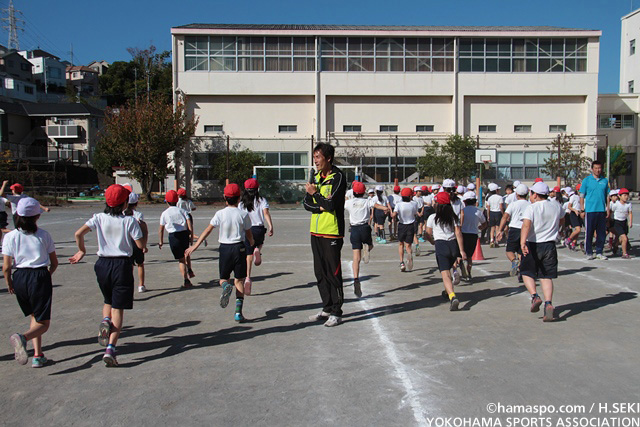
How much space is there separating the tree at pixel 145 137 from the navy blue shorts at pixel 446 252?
109ft

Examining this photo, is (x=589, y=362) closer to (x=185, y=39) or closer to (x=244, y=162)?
(x=244, y=162)

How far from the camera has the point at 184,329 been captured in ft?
22.8

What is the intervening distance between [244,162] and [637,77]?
4115 cm

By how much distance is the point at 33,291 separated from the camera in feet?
18.2

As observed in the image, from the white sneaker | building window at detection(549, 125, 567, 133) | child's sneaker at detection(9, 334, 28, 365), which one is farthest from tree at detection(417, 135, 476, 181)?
child's sneaker at detection(9, 334, 28, 365)

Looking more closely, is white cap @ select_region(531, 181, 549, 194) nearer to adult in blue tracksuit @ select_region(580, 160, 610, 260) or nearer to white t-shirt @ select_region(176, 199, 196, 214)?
adult in blue tracksuit @ select_region(580, 160, 610, 260)

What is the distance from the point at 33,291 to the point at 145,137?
3464cm

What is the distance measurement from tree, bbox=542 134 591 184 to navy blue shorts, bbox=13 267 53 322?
131 ft

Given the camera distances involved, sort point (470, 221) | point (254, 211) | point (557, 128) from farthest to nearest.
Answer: point (557, 128)
point (470, 221)
point (254, 211)

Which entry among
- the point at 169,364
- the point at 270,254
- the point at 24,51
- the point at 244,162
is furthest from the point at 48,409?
the point at 24,51

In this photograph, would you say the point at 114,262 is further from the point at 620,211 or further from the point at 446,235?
the point at 620,211

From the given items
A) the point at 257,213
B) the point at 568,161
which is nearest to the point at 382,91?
the point at 568,161

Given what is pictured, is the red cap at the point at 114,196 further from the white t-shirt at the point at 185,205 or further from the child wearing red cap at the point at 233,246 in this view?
the white t-shirt at the point at 185,205

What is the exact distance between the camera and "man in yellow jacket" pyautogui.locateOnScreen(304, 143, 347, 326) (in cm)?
697
